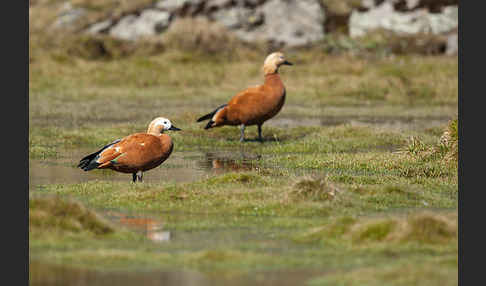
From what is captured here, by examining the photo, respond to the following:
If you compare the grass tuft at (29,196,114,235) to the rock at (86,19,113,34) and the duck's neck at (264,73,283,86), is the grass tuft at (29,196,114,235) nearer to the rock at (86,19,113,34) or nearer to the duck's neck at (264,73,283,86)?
the duck's neck at (264,73,283,86)

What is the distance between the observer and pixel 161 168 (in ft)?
57.8

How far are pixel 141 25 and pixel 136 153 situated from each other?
33.3m

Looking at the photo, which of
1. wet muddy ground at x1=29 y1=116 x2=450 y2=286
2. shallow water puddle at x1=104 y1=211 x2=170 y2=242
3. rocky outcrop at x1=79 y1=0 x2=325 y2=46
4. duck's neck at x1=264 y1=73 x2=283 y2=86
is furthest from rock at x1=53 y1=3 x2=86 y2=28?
shallow water puddle at x1=104 y1=211 x2=170 y2=242

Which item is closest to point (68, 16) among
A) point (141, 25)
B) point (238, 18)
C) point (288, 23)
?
point (141, 25)

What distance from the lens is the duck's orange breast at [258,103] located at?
21594 mm

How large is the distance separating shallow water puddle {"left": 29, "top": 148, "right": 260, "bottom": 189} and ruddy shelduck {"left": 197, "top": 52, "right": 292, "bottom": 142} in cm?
168

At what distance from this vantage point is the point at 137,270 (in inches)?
363

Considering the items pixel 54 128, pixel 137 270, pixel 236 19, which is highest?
pixel 236 19

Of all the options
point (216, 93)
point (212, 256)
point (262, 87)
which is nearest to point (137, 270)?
point (212, 256)

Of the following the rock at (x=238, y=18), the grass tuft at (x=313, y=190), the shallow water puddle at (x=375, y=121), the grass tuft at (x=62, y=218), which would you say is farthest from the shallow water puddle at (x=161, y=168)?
the rock at (x=238, y=18)

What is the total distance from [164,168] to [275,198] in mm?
5132

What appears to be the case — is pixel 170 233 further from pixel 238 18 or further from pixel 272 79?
pixel 238 18

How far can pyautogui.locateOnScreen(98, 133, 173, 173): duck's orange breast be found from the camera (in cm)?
1446

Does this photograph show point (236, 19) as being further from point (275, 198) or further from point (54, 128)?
point (275, 198)
